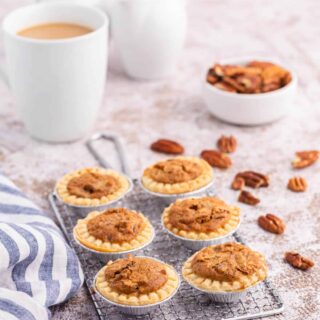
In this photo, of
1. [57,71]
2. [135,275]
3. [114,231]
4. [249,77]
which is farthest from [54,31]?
[135,275]

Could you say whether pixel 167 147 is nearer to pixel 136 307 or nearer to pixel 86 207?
pixel 86 207

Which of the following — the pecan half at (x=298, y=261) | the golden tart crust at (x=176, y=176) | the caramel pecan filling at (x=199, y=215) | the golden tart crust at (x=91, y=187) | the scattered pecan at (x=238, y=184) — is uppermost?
the caramel pecan filling at (x=199, y=215)

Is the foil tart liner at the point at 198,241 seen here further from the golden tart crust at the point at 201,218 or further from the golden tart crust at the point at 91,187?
the golden tart crust at the point at 91,187

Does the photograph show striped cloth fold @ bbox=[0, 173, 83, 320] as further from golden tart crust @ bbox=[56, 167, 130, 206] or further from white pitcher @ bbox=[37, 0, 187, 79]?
white pitcher @ bbox=[37, 0, 187, 79]

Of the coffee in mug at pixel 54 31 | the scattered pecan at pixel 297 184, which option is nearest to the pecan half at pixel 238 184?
the scattered pecan at pixel 297 184

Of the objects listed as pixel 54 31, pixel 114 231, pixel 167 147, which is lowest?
pixel 167 147

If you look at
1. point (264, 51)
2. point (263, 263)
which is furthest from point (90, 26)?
point (263, 263)
